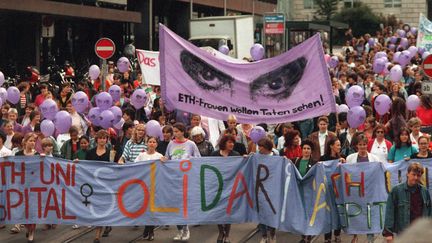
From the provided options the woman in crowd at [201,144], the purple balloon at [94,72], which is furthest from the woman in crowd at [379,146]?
the purple balloon at [94,72]

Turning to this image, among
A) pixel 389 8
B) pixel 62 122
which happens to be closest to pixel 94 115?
pixel 62 122

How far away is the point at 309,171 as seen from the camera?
461 inches

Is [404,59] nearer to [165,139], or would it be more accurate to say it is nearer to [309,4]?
[165,139]

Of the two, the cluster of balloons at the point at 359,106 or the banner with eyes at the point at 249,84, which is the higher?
the banner with eyes at the point at 249,84

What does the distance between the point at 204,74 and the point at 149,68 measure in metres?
7.41

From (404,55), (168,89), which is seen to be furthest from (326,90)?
(404,55)

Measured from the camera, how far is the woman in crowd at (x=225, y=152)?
40.5ft

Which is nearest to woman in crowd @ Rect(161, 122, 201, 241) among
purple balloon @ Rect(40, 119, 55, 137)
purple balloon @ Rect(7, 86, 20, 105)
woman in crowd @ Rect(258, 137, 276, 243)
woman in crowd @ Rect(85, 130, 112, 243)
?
woman in crowd @ Rect(85, 130, 112, 243)

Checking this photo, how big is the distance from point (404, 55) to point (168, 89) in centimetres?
1482

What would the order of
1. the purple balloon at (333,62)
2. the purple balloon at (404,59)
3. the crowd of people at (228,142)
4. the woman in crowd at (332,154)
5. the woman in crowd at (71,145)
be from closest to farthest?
the crowd of people at (228,142) < the woman in crowd at (332,154) < the woman in crowd at (71,145) < the purple balloon at (404,59) < the purple balloon at (333,62)

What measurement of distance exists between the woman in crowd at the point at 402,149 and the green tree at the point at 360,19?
8134cm

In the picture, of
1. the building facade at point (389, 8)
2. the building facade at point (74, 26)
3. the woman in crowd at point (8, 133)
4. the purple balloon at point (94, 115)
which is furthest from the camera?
the building facade at point (389, 8)

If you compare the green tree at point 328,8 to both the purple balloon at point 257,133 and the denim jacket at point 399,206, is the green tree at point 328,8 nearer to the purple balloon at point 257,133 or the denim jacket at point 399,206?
the purple balloon at point 257,133

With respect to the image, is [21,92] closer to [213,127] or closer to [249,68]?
[213,127]
